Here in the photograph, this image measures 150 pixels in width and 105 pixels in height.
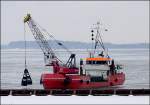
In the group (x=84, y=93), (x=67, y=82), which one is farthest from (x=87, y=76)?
(x=84, y=93)

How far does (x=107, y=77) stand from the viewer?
260ft

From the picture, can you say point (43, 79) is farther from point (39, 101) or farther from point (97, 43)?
point (39, 101)

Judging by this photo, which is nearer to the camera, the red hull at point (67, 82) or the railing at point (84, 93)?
the railing at point (84, 93)

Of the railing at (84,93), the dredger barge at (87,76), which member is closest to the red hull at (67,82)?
the dredger barge at (87,76)

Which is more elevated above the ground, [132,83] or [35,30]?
[35,30]

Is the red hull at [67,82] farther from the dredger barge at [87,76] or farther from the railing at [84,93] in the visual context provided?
the railing at [84,93]

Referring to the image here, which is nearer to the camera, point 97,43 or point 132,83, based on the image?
point 97,43

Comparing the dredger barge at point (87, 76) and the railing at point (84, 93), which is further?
the dredger barge at point (87, 76)

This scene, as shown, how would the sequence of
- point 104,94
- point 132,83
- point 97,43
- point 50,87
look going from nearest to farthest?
1. point 104,94
2. point 50,87
3. point 97,43
4. point 132,83

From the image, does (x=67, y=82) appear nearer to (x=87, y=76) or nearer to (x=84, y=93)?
(x=87, y=76)

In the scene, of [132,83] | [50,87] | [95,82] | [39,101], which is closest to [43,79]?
[50,87]

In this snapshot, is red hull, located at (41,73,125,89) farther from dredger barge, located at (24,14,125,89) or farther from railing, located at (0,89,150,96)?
railing, located at (0,89,150,96)

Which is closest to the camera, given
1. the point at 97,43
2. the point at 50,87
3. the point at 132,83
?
the point at 50,87

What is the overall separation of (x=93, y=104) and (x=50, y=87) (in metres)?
32.6
